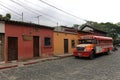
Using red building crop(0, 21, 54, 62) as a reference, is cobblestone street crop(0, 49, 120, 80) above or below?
below

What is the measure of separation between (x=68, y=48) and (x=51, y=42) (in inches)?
192

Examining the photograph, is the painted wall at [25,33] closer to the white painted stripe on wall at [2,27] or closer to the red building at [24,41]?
the red building at [24,41]

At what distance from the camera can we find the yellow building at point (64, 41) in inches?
921

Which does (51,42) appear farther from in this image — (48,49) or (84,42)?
(84,42)

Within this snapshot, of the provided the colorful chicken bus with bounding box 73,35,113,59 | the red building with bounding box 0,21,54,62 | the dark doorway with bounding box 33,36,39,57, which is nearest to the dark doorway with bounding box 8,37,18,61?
the red building with bounding box 0,21,54,62

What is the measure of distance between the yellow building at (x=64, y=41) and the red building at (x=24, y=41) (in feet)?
4.25

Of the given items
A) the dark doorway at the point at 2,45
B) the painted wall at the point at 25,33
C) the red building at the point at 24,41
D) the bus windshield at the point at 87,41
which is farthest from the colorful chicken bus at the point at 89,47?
the dark doorway at the point at 2,45

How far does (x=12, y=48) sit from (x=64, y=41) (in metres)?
10.0

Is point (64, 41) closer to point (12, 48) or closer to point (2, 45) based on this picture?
point (12, 48)

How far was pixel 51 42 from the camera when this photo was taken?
2225 cm

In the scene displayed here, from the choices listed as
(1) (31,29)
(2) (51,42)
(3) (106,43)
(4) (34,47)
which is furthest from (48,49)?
(3) (106,43)

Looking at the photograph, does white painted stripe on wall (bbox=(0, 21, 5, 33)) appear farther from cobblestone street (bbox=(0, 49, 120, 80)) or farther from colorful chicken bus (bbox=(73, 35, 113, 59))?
colorful chicken bus (bbox=(73, 35, 113, 59))

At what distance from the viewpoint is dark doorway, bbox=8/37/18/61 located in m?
16.4

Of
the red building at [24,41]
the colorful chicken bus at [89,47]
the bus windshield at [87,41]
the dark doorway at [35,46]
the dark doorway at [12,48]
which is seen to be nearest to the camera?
the red building at [24,41]
